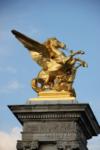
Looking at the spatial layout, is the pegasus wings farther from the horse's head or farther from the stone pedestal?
the stone pedestal

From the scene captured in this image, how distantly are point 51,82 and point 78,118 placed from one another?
2.72m

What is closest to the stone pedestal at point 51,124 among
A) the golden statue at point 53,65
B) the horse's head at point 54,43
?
the golden statue at point 53,65

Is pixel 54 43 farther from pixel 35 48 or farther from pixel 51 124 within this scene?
pixel 51 124

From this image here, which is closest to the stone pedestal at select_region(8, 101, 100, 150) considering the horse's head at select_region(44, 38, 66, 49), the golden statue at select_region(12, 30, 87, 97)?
the golden statue at select_region(12, 30, 87, 97)

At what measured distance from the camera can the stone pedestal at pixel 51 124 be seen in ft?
119

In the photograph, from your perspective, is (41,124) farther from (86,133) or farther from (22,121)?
(86,133)

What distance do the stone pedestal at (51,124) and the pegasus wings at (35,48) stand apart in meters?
2.84

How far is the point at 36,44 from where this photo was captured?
38844 mm

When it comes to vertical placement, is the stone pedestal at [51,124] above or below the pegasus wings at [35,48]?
below

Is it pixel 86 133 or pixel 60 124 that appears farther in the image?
pixel 86 133

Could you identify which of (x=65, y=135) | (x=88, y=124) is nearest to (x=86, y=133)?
(x=88, y=124)

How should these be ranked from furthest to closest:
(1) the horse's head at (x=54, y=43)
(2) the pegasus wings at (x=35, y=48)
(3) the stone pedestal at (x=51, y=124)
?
1. (1) the horse's head at (x=54, y=43)
2. (2) the pegasus wings at (x=35, y=48)
3. (3) the stone pedestal at (x=51, y=124)

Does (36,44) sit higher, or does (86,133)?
(36,44)

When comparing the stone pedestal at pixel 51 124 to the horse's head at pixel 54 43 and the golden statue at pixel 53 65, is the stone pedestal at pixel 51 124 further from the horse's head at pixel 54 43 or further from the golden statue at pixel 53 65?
the horse's head at pixel 54 43
